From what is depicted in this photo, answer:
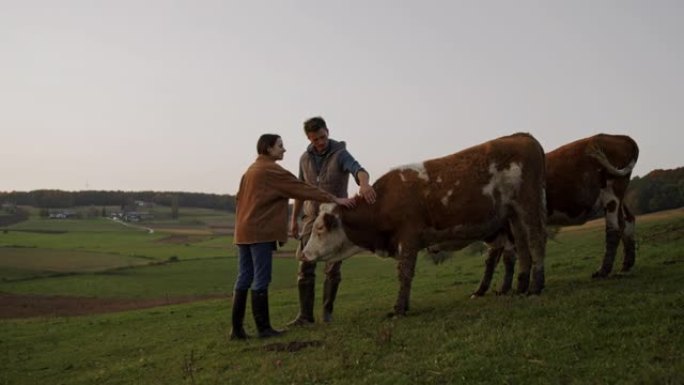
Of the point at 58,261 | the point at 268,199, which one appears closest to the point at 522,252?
the point at 268,199

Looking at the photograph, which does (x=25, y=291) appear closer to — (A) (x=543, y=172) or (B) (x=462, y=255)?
(B) (x=462, y=255)

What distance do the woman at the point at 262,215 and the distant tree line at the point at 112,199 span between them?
151 m

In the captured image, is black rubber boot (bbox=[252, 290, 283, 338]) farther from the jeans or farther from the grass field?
the grass field

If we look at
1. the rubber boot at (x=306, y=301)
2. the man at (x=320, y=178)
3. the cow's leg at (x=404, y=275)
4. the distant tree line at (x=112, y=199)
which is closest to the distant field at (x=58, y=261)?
the rubber boot at (x=306, y=301)

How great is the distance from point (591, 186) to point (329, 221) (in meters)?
4.95

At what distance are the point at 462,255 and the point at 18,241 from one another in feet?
234

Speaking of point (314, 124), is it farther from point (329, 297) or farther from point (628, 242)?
point (628, 242)

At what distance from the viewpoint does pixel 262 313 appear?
925cm

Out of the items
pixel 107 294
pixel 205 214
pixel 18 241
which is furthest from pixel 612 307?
pixel 205 214

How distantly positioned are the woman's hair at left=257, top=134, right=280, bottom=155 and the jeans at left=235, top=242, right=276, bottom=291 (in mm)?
1472

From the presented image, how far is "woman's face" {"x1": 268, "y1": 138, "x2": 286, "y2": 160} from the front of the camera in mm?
9367

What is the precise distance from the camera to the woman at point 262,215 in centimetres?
901

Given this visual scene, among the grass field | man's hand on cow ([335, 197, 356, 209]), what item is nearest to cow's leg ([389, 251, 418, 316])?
the grass field

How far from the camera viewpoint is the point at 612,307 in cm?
755
